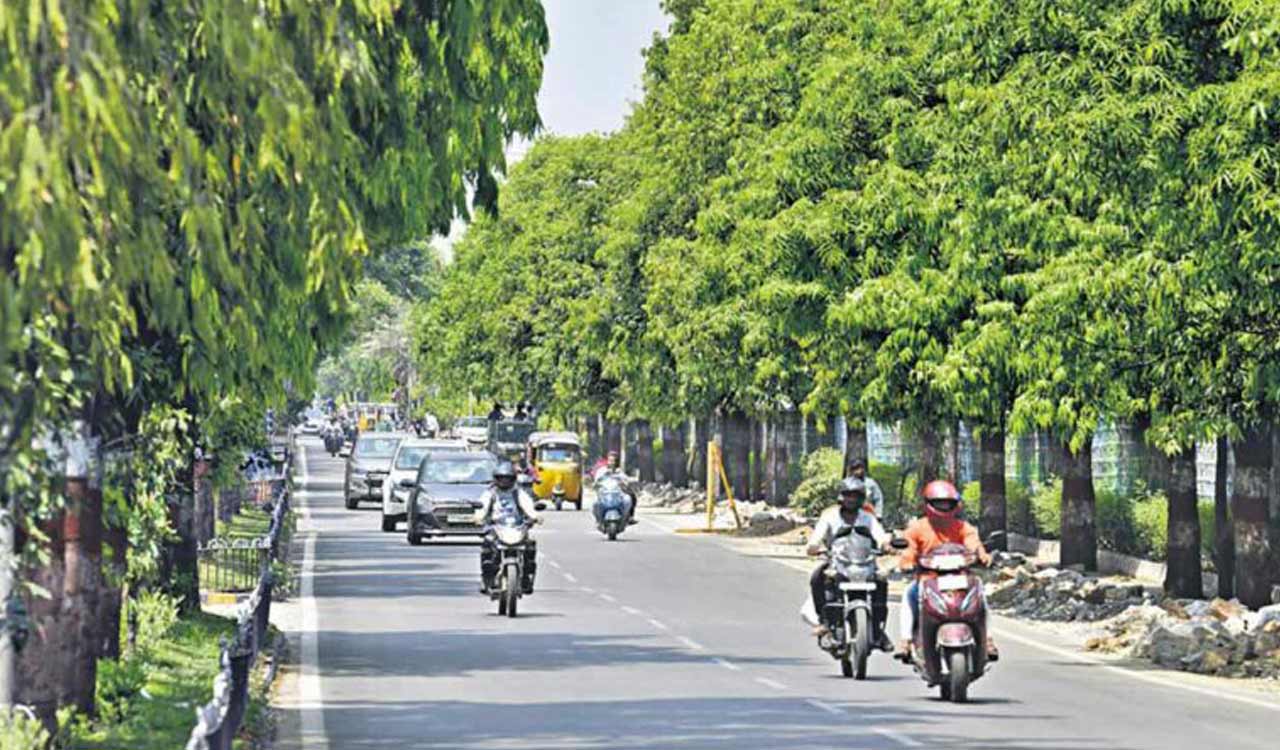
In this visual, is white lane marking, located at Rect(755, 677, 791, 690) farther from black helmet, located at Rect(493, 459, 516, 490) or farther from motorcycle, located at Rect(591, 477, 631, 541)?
motorcycle, located at Rect(591, 477, 631, 541)

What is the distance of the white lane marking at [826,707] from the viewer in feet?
72.4

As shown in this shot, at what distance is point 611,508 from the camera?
5775 centimetres

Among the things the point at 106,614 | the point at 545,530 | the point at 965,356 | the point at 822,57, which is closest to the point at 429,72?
the point at 106,614

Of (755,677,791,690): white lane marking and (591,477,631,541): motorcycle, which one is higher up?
(591,477,631,541): motorcycle

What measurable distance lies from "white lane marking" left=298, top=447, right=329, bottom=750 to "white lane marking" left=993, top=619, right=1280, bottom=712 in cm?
772

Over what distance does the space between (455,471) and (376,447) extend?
2177cm

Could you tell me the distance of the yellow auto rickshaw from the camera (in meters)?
76.4

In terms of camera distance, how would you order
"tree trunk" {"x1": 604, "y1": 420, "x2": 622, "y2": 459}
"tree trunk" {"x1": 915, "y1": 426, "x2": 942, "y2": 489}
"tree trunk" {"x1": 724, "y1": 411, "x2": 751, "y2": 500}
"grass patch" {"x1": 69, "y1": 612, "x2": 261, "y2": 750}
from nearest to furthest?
"grass patch" {"x1": 69, "y1": 612, "x2": 261, "y2": 750} < "tree trunk" {"x1": 915, "y1": 426, "x2": 942, "y2": 489} < "tree trunk" {"x1": 724, "y1": 411, "x2": 751, "y2": 500} < "tree trunk" {"x1": 604, "y1": 420, "x2": 622, "y2": 459}

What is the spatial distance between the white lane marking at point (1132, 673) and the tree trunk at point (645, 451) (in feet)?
195

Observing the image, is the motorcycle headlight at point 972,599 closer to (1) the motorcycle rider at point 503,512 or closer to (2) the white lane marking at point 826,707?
(2) the white lane marking at point 826,707

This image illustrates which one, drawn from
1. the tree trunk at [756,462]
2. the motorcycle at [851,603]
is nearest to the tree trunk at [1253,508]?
the motorcycle at [851,603]

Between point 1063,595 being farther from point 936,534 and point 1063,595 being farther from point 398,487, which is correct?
point 398,487

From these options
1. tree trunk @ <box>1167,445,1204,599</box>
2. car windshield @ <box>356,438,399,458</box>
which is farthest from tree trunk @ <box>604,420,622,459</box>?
tree trunk @ <box>1167,445,1204,599</box>

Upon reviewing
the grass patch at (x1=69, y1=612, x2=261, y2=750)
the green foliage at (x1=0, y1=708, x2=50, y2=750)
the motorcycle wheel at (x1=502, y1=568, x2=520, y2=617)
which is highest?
the motorcycle wheel at (x1=502, y1=568, x2=520, y2=617)
